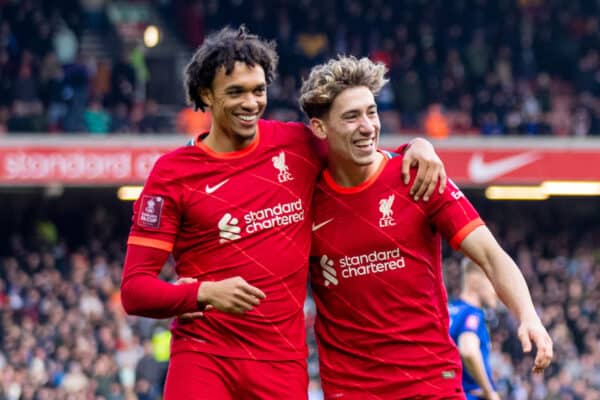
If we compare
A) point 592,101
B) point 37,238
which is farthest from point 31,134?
point 592,101

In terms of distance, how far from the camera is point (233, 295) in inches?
208

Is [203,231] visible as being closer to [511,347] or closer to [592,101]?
[511,347]

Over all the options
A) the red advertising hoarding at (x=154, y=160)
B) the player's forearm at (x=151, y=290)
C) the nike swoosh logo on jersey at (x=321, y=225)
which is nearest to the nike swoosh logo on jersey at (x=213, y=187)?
the player's forearm at (x=151, y=290)

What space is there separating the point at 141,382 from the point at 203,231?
33.0 feet

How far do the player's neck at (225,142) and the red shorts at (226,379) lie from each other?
0.84 m

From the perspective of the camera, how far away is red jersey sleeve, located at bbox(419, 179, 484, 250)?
5.70 m

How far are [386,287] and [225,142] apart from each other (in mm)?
879

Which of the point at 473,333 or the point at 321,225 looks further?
the point at 473,333

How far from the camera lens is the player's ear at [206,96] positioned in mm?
5844

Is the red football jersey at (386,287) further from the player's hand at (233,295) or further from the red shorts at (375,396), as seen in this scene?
the player's hand at (233,295)

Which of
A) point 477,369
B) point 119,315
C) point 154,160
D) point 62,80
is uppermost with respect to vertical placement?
point 477,369

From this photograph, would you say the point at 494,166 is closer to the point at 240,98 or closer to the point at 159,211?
the point at 240,98

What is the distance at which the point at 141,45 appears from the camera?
23422 millimetres

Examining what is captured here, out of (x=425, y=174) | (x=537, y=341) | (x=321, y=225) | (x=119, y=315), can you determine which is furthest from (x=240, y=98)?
(x=119, y=315)
